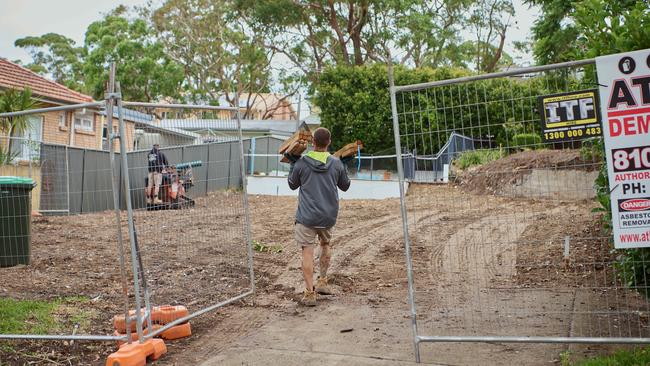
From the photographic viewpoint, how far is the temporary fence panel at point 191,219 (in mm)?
6254

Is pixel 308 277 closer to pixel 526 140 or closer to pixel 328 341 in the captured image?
pixel 328 341

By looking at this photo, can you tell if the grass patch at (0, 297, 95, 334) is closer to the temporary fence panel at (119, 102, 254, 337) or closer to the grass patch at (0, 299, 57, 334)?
the grass patch at (0, 299, 57, 334)

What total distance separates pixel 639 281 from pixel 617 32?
1.96 meters

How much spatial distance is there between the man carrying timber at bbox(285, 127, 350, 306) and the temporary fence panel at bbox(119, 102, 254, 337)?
2.18 ft

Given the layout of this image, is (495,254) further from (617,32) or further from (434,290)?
(617,32)

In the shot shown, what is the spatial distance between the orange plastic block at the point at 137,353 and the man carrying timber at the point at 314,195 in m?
1.90

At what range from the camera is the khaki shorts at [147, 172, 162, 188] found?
622cm

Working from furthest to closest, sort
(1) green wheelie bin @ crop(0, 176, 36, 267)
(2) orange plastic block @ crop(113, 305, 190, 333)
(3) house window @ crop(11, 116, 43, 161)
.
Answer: (1) green wheelie bin @ crop(0, 176, 36, 267), (3) house window @ crop(11, 116, 43, 161), (2) orange plastic block @ crop(113, 305, 190, 333)

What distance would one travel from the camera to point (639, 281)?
539 cm

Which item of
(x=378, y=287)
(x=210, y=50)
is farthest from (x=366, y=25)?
(x=378, y=287)

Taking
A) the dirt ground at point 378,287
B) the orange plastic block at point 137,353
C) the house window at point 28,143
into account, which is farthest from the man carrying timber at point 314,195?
the house window at point 28,143

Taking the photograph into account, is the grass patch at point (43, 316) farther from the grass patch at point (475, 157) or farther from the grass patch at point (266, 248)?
the grass patch at point (475, 157)

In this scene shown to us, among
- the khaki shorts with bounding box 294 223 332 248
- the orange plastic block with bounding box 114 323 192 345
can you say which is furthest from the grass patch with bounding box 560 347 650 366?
the orange plastic block with bounding box 114 323 192 345

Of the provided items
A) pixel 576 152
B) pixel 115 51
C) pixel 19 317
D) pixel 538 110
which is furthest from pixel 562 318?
pixel 115 51
